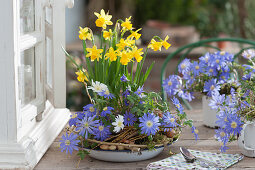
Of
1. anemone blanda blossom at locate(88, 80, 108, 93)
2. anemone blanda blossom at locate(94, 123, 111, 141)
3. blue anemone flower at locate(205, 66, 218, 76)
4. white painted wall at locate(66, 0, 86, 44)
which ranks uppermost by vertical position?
white painted wall at locate(66, 0, 86, 44)

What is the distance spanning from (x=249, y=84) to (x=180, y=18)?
19.1 ft

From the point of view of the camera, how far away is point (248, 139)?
1.29 m

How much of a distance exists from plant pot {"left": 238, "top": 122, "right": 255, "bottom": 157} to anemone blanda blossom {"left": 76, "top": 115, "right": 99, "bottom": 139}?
0.46 metres

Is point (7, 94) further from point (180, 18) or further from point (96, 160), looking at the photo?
point (180, 18)

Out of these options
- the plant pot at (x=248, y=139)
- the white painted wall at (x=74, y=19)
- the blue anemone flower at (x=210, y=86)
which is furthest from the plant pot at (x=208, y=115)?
the white painted wall at (x=74, y=19)

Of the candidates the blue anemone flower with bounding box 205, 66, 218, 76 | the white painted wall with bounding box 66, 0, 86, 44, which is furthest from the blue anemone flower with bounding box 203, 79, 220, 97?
the white painted wall with bounding box 66, 0, 86, 44

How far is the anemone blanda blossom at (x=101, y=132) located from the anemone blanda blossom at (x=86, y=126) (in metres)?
0.01

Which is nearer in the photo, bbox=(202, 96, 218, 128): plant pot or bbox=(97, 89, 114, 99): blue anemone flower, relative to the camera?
bbox=(97, 89, 114, 99): blue anemone flower

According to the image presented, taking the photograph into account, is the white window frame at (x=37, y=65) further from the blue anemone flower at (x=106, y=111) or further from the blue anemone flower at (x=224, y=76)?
the blue anemone flower at (x=224, y=76)

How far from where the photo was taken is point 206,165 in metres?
1.18

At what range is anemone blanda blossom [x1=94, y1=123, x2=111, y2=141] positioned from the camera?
1.18 m

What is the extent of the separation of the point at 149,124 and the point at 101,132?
0.45ft

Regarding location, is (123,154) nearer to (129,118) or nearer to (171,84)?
(129,118)

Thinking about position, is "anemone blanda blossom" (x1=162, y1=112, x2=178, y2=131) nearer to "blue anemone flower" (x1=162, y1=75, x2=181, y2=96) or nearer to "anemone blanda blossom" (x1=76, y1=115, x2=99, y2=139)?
"anemone blanda blossom" (x1=76, y1=115, x2=99, y2=139)
